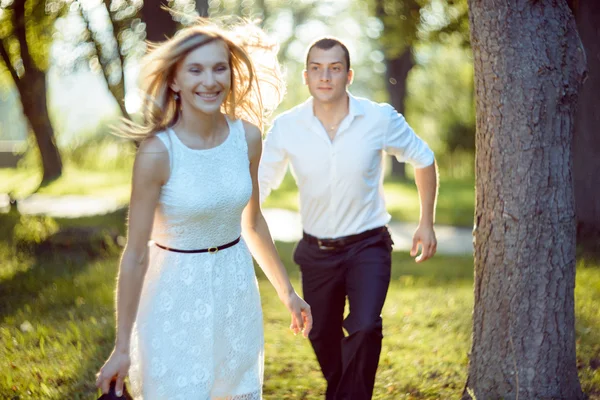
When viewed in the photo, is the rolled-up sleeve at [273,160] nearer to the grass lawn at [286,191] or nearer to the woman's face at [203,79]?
the woman's face at [203,79]

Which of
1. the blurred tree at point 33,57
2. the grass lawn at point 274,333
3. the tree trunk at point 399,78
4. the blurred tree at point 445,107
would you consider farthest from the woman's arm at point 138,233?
the blurred tree at point 445,107

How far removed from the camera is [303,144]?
15.5ft

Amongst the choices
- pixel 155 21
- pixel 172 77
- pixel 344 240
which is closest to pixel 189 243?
pixel 172 77

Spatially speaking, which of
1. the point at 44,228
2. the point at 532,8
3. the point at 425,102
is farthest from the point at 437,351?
the point at 425,102

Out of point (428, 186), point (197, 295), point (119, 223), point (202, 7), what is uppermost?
point (202, 7)

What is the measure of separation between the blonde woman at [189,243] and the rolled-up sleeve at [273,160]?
1.25m

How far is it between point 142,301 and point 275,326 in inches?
174

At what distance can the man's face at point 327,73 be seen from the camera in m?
4.64

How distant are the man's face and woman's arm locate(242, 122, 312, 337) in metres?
1.18

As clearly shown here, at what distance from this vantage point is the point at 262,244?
3.69 m

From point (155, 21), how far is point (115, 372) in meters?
9.30

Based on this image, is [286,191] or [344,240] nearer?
[344,240]

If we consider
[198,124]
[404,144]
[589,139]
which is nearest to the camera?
[198,124]

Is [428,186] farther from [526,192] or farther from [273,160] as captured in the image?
[273,160]
